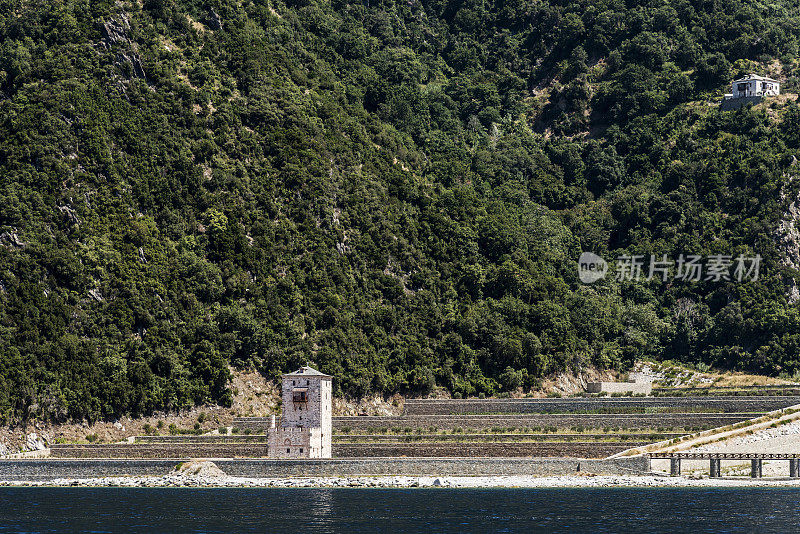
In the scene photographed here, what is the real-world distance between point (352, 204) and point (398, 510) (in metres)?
50.6

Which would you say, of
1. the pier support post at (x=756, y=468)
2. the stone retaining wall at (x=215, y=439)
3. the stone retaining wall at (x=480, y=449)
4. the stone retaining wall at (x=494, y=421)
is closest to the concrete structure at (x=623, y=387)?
the stone retaining wall at (x=494, y=421)

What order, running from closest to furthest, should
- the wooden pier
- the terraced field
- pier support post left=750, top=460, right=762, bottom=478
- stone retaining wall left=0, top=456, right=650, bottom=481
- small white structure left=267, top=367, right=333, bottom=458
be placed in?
1. stone retaining wall left=0, top=456, right=650, bottom=481
2. the wooden pier
3. pier support post left=750, top=460, right=762, bottom=478
4. the terraced field
5. small white structure left=267, top=367, right=333, bottom=458

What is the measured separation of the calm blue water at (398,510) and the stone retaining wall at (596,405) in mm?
14686

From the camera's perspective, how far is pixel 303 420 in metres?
95.2

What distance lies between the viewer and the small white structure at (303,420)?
94.4 metres

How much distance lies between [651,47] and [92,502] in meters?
91.1

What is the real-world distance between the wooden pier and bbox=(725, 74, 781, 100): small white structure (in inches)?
2269

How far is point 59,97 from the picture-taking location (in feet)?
376

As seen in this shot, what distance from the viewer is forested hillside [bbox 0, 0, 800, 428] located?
106 m

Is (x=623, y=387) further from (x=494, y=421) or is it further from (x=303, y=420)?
(x=303, y=420)

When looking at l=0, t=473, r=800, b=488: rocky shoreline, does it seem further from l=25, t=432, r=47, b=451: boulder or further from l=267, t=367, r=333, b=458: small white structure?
l=25, t=432, r=47, b=451: boulder

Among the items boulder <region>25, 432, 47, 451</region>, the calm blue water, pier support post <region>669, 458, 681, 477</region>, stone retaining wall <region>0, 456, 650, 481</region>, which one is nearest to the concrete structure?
pier support post <region>669, 458, 681, 477</region>

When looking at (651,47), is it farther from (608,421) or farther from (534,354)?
(608,421)

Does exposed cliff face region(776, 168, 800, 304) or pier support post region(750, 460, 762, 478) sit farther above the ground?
exposed cliff face region(776, 168, 800, 304)
